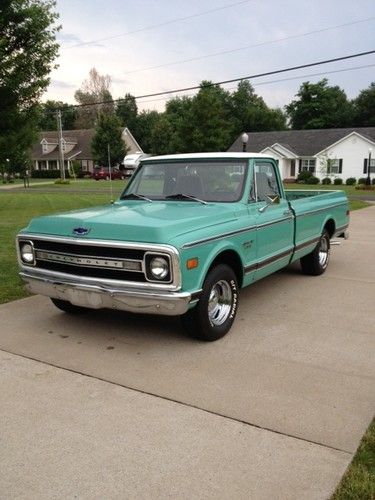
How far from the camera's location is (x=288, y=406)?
344cm

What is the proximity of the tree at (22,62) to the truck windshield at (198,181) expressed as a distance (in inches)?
416

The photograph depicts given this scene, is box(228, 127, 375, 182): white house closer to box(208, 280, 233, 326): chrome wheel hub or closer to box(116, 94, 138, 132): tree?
box(116, 94, 138, 132): tree

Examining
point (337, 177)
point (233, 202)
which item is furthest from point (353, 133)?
point (233, 202)

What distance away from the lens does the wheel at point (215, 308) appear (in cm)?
443

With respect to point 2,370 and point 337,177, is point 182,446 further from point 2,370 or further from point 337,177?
point 337,177

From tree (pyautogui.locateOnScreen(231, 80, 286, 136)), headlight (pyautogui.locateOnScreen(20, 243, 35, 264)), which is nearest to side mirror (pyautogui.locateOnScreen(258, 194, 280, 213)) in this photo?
headlight (pyautogui.locateOnScreen(20, 243, 35, 264))

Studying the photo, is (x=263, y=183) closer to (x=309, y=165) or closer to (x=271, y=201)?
(x=271, y=201)

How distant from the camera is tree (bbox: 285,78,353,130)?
234 ft

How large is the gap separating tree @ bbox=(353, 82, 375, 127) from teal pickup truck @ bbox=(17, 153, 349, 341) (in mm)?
68977

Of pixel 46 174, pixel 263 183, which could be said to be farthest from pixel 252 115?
pixel 263 183

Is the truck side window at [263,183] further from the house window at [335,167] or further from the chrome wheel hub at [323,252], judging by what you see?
the house window at [335,167]

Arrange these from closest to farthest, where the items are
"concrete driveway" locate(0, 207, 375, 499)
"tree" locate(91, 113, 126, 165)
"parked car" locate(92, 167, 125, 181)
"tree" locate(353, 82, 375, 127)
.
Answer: "concrete driveway" locate(0, 207, 375, 499), "parked car" locate(92, 167, 125, 181), "tree" locate(91, 113, 126, 165), "tree" locate(353, 82, 375, 127)

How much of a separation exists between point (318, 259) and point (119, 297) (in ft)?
13.8

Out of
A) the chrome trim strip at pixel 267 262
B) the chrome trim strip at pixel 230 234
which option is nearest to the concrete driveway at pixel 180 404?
the chrome trim strip at pixel 267 262
